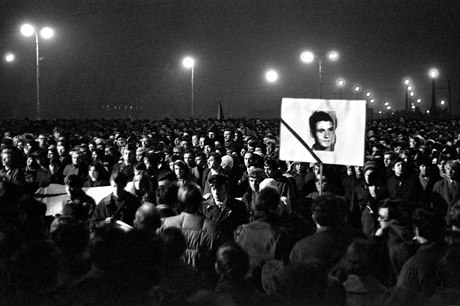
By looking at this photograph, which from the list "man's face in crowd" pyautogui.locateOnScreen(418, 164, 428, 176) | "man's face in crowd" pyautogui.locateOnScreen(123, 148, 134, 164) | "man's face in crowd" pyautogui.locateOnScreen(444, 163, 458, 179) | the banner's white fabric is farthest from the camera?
"man's face in crowd" pyautogui.locateOnScreen(123, 148, 134, 164)

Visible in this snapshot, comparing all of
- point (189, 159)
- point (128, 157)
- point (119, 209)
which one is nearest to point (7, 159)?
point (128, 157)

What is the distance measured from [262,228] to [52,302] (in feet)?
7.72

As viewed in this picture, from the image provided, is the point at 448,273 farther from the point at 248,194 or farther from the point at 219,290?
the point at 248,194

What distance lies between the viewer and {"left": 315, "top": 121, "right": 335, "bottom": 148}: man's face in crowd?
7.43m

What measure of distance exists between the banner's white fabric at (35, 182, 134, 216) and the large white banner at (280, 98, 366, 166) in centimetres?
222

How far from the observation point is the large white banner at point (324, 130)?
7.36m

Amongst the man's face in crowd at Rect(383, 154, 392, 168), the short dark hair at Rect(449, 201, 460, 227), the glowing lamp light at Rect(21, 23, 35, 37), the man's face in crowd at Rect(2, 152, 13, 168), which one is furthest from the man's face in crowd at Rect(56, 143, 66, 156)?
the glowing lamp light at Rect(21, 23, 35, 37)

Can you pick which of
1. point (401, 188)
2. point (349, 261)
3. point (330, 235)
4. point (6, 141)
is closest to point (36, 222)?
point (330, 235)

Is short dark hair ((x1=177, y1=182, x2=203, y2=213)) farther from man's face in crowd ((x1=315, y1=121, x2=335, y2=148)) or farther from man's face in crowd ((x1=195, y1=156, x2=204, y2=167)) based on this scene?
man's face in crowd ((x1=195, y1=156, x2=204, y2=167))

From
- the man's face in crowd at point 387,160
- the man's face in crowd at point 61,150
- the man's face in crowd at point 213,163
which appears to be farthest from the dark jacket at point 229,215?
the man's face in crowd at point 61,150

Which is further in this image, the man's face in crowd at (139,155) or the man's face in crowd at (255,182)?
the man's face in crowd at (139,155)

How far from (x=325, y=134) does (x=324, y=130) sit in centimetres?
5

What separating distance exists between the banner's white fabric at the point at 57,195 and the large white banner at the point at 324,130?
222 centimetres

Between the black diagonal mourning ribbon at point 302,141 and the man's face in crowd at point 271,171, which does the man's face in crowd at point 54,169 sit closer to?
the man's face in crowd at point 271,171
